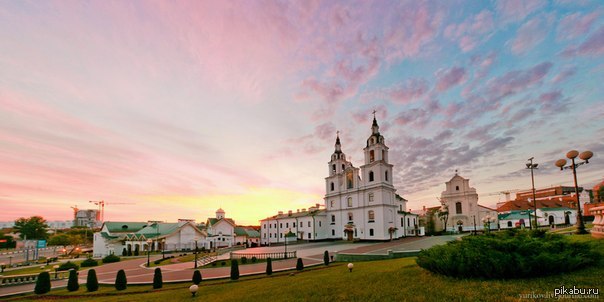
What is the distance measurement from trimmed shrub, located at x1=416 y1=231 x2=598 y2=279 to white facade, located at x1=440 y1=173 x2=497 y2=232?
62.4m

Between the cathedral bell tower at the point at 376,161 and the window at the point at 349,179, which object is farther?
the window at the point at 349,179

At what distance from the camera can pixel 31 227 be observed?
80.8 m

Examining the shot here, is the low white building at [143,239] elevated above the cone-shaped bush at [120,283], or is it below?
below

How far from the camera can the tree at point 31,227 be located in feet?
264

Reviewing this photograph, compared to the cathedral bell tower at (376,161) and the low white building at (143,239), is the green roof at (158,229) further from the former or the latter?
the cathedral bell tower at (376,161)

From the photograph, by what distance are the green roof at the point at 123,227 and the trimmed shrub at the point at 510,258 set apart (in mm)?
76393

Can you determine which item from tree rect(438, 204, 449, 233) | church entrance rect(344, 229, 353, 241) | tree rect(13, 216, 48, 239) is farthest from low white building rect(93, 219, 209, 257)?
tree rect(438, 204, 449, 233)

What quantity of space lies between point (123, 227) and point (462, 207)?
80241mm

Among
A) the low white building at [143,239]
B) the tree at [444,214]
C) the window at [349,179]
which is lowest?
the low white building at [143,239]

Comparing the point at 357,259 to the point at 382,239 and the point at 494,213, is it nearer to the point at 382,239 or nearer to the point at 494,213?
the point at 382,239

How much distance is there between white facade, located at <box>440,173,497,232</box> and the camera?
64562 millimetres

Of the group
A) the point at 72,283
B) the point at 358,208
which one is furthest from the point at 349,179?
the point at 72,283

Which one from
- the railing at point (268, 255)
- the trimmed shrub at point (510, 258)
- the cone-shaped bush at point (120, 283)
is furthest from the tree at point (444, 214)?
the cone-shaped bush at point (120, 283)

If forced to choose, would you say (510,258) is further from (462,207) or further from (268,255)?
(462,207)
